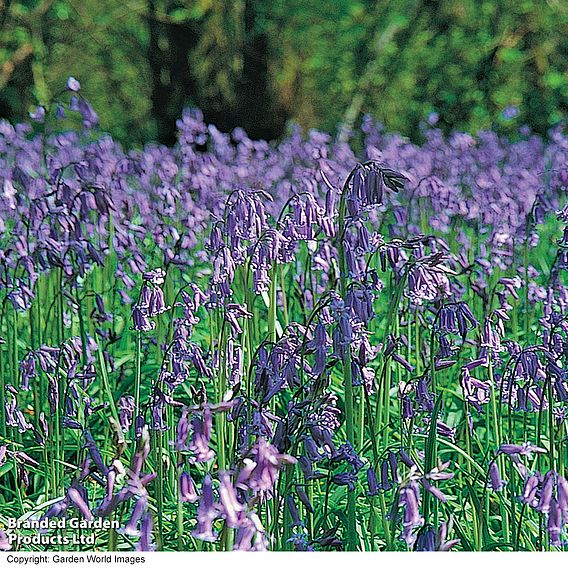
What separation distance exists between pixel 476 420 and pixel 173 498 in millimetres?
1427

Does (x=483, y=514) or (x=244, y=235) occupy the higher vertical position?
(x=244, y=235)

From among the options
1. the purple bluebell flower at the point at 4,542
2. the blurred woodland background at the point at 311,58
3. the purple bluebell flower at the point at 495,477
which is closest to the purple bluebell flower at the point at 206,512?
the purple bluebell flower at the point at 4,542

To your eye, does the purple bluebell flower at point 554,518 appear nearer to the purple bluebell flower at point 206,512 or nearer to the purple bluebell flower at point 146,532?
the purple bluebell flower at point 206,512

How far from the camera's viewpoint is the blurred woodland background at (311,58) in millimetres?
11539

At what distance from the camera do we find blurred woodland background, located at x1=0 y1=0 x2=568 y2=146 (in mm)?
11539

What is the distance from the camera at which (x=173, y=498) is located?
3.02 meters

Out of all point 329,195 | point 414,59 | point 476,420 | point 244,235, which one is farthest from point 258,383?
point 414,59

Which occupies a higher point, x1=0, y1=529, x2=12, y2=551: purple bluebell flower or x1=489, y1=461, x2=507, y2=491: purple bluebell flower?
x1=489, y1=461, x2=507, y2=491: purple bluebell flower

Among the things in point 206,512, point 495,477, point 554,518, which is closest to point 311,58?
point 495,477

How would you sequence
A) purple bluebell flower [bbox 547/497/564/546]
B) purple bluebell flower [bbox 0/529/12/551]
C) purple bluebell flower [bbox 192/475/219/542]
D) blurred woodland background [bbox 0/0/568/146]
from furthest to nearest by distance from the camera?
blurred woodland background [bbox 0/0/568/146] < purple bluebell flower [bbox 0/529/12/551] < purple bluebell flower [bbox 547/497/564/546] < purple bluebell flower [bbox 192/475/219/542]

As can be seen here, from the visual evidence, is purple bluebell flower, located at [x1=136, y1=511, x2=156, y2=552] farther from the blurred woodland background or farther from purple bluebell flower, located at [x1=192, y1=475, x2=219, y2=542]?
the blurred woodland background

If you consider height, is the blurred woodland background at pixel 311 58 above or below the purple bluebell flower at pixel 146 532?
above

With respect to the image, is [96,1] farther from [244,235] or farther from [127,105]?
[244,235]

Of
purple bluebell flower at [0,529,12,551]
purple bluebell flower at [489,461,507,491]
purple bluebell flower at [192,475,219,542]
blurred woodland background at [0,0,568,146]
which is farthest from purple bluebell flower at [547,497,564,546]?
blurred woodland background at [0,0,568,146]
